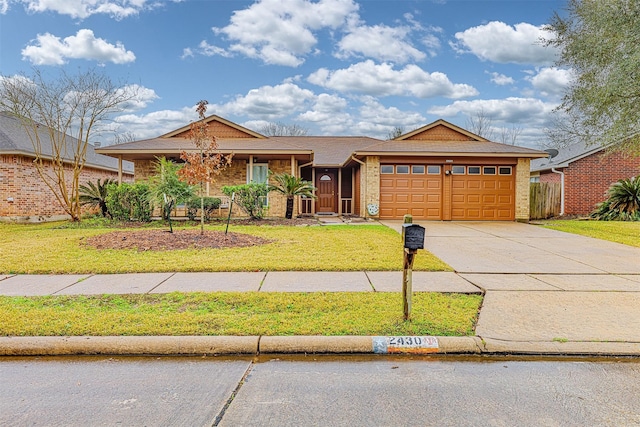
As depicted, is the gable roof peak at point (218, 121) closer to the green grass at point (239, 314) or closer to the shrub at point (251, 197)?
the shrub at point (251, 197)

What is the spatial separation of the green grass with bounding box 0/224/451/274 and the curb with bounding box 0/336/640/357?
2.96m

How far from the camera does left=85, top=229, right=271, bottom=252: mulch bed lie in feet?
28.7

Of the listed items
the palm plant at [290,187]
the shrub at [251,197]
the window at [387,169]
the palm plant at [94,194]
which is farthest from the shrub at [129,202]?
the window at [387,169]

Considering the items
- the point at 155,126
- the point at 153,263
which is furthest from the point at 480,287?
the point at 155,126

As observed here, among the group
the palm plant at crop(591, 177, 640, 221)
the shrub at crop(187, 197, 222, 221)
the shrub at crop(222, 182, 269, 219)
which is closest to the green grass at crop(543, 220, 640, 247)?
the palm plant at crop(591, 177, 640, 221)

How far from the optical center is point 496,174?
1666 centimetres

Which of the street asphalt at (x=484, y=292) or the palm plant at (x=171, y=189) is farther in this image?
the palm plant at (x=171, y=189)

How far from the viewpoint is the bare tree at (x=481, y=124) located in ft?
129

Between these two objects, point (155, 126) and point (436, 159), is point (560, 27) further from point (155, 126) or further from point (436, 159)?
point (155, 126)

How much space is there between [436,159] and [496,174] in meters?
2.74

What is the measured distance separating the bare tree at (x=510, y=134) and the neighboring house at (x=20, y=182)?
37.9 m

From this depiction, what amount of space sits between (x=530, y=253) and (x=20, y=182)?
18.4 meters

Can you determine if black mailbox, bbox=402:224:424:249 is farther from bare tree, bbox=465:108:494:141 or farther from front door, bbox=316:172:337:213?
bare tree, bbox=465:108:494:141

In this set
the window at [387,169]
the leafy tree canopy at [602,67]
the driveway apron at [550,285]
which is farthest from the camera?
the window at [387,169]
